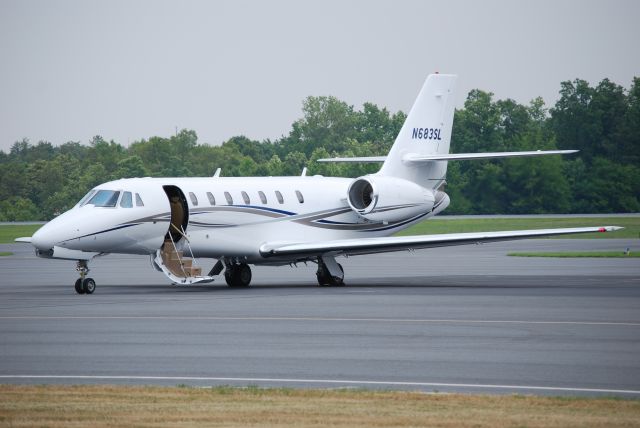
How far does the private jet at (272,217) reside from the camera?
2952 cm

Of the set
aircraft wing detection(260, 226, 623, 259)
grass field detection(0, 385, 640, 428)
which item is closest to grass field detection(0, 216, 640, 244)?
aircraft wing detection(260, 226, 623, 259)

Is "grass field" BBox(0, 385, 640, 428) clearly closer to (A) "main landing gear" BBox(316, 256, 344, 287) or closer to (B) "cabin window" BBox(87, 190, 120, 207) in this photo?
(B) "cabin window" BBox(87, 190, 120, 207)

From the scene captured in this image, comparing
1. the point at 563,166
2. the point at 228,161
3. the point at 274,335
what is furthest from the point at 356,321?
the point at 228,161

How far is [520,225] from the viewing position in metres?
72.9

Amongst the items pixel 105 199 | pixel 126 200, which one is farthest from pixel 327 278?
pixel 105 199

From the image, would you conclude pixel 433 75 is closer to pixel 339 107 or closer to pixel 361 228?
pixel 361 228

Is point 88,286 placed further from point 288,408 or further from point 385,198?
point 288,408

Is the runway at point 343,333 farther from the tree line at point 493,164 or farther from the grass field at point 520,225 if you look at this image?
the tree line at point 493,164

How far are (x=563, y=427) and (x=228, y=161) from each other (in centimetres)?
10991

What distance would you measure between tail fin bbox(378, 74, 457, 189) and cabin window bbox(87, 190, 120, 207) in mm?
9027

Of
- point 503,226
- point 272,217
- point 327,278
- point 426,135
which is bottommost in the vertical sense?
point 503,226

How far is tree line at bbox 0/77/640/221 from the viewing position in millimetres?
92062

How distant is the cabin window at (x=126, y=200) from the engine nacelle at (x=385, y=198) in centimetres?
683

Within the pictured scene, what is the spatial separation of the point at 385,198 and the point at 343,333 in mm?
15391
